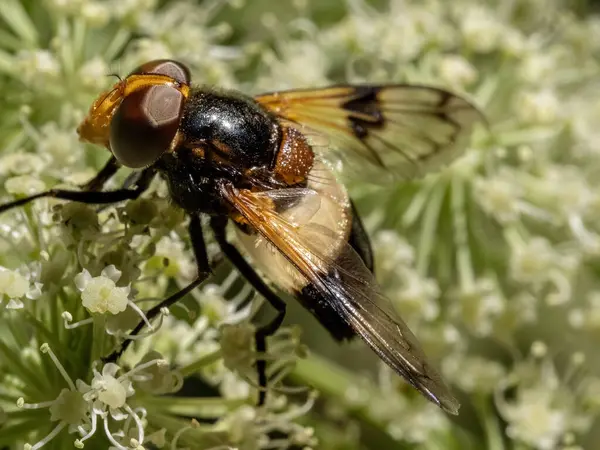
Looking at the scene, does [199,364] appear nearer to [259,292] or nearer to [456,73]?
[259,292]

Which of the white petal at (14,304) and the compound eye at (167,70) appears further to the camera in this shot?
the compound eye at (167,70)

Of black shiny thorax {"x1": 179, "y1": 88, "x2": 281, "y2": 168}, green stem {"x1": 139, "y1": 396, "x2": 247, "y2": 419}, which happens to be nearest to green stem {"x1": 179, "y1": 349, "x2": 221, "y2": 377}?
green stem {"x1": 139, "y1": 396, "x2": 247, "y2": 419}

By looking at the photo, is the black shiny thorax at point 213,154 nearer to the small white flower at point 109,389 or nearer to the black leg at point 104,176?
the black leg at point 104,176

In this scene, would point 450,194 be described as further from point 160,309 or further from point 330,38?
point 160,309

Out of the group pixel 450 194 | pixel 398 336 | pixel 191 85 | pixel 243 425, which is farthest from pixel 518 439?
pixel 191 85

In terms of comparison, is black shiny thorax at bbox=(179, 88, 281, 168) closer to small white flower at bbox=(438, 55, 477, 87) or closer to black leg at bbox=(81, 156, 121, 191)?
black leg at bbox=(81, 156, 121, 191)

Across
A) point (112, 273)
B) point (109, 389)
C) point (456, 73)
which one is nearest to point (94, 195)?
point (112, 273)

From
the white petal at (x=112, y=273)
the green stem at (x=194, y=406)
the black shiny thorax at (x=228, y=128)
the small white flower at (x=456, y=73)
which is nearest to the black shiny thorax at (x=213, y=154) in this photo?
the black shiny thorax at (x=228, y=128)

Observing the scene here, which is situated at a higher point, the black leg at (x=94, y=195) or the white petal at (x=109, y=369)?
the black leg at (x=94, y=195)
